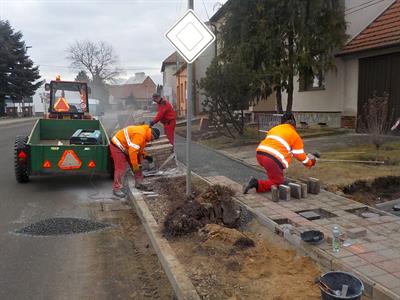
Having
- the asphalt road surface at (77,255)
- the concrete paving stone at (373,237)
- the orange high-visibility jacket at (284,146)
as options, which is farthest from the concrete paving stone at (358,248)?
the orange high-visibility jacket at (284,146)

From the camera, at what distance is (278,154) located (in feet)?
23.3

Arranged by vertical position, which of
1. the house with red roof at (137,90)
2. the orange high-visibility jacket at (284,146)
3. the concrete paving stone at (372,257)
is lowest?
the concrete paving stone at (372,257)

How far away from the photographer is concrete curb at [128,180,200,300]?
3.98 meters

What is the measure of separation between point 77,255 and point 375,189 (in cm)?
533

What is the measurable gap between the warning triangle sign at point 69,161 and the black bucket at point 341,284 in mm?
6602

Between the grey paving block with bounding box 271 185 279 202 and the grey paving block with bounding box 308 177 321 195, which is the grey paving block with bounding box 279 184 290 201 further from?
the grey paving block with bounding box 308 177 321 195

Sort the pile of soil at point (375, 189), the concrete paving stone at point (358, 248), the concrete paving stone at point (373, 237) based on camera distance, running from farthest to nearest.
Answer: the pile of soil at point (375, 189) < the concrete paving stone at point (373, 237) < the concrete paving stone at point (358, 248)

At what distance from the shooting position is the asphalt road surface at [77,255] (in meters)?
4.36

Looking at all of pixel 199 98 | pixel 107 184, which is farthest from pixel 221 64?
pixel 199 98

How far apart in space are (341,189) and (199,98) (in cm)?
2891

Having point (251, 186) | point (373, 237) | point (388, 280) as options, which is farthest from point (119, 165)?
point (388, 280)

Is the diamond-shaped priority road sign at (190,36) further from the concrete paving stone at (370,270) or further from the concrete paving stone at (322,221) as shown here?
the concrete paving stone at (370,270)

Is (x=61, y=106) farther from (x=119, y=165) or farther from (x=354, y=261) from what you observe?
(x=354, y=261)

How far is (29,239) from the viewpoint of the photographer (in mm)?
5969
